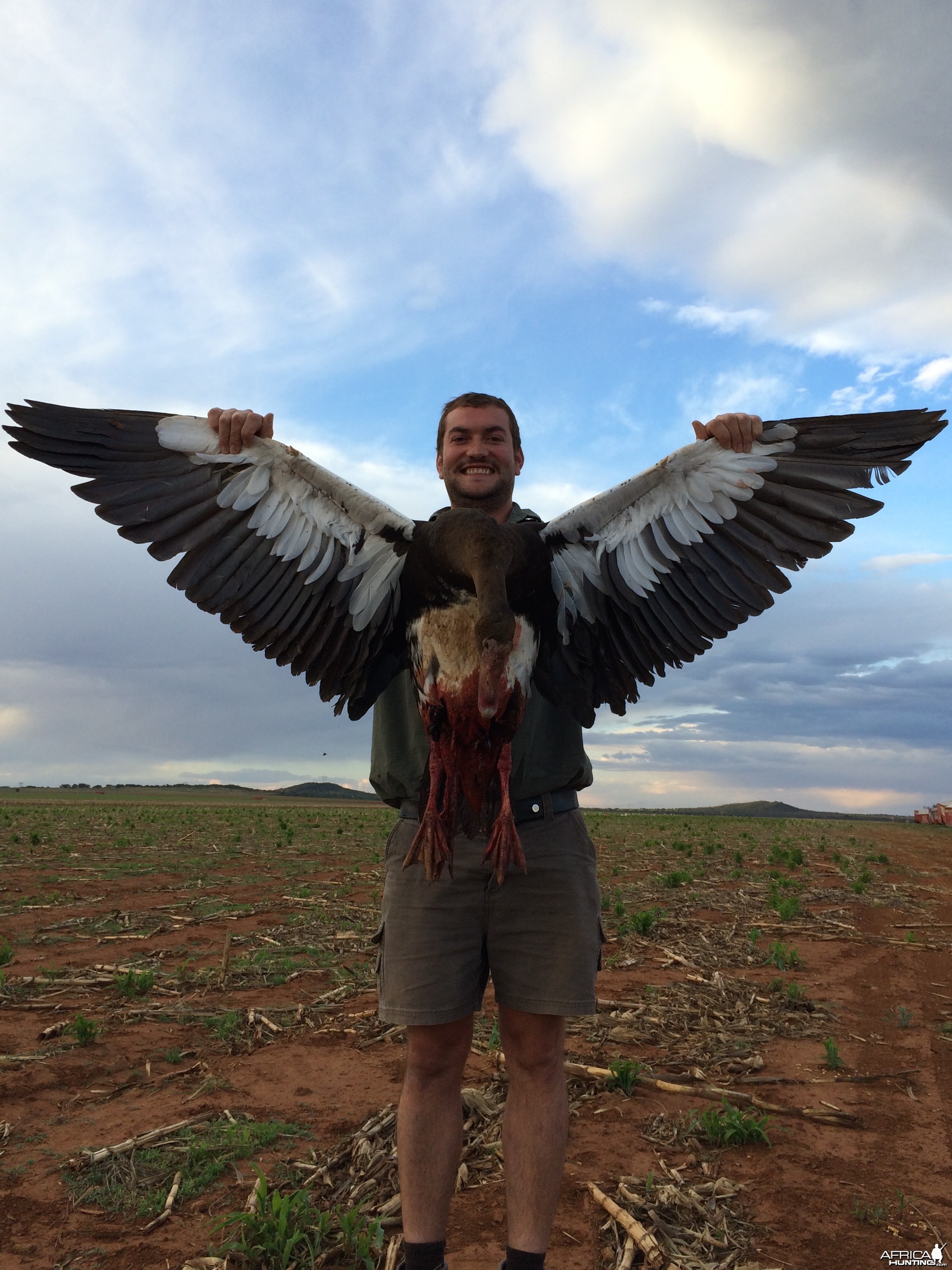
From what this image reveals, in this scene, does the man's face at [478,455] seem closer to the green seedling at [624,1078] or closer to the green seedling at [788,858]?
the green seedling at [624,1078]

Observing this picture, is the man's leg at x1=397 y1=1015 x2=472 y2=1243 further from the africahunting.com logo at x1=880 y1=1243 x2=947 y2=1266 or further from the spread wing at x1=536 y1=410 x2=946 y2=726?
the africahunting.com logo at x1=880 y1=1243 x2=947 y2=1266

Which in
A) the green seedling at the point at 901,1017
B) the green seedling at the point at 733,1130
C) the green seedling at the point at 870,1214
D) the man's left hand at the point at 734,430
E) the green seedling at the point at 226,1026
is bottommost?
the green seedling at the point at 870,1214

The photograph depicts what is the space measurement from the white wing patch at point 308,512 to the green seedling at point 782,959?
5.44m

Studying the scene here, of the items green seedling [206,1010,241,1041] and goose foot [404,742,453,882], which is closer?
goose foot [404,742,453,882]

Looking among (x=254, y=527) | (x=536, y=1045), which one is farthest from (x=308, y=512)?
(x=536, y=1045)

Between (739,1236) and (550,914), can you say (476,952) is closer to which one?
(550,914)

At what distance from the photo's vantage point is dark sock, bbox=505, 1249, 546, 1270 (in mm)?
2783

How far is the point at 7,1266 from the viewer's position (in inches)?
118

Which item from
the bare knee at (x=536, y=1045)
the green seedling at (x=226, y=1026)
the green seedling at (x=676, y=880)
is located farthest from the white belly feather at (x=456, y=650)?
the green seedling at (x=676, y=880)

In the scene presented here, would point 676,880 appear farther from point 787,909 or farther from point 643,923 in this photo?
point 643,923

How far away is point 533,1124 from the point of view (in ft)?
9.81

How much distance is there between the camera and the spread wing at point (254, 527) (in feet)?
12.4

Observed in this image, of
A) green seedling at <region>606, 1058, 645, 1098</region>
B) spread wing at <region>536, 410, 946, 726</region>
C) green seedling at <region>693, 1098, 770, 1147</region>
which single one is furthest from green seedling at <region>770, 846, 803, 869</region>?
→ spread wing at <region>536, 410, 946, 726</region>

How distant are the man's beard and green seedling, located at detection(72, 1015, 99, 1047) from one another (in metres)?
4.15
